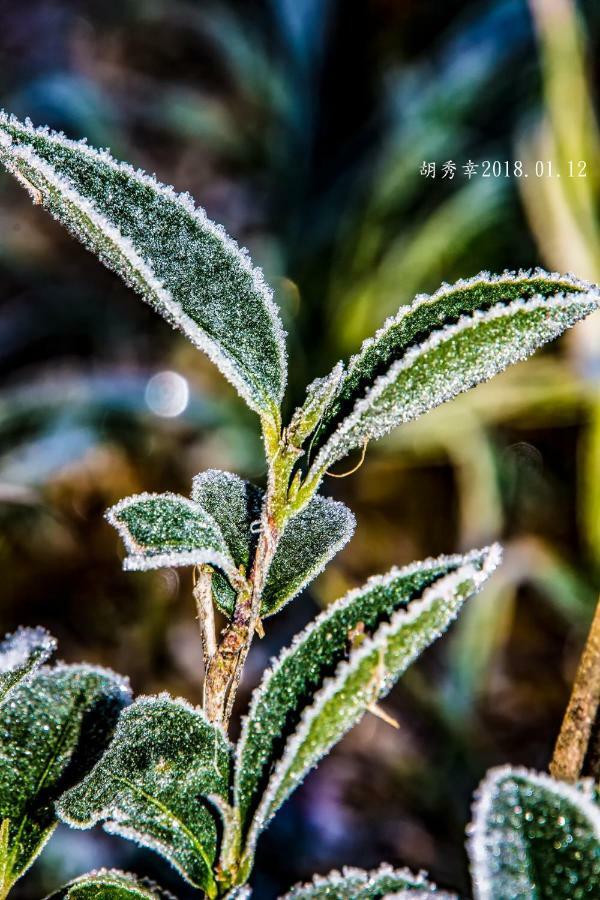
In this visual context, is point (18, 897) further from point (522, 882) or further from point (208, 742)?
point (522, 882)

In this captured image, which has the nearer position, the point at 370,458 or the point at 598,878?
the point at 598,878

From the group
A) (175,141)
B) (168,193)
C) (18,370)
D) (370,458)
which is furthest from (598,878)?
(175,141)

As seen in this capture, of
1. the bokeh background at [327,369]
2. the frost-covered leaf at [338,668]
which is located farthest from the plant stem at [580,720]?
the bokeh background at [327,369]

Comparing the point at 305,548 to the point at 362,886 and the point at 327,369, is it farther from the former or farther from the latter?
the point at 327,369

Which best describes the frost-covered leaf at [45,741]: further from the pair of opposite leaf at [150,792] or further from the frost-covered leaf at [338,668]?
the frost-covered leaf at [338,668]

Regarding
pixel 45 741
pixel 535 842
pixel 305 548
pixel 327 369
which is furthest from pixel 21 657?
pixel 327 369
